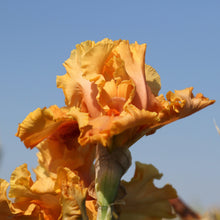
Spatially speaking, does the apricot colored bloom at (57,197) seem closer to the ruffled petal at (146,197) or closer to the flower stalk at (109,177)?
the ruffled petal at (146,197)

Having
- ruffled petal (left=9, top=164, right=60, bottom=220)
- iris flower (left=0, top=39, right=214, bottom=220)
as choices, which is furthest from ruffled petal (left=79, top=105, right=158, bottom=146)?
ruffled petal (left=9, top=164, right=60, bottom=220)

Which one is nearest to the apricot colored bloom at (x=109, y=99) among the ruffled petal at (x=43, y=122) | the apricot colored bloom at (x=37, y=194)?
the ruffled petal at (x=43, y=122)

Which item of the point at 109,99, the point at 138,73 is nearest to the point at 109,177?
the point at 109,99

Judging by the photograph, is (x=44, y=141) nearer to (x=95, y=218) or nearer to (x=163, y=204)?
(x=95, y=218)

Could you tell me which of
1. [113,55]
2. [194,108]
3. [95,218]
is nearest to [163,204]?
[95,218]

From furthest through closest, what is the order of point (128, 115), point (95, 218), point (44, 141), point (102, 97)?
point (44, 141), point (95, 218), point (102, 97), point (128, 115)

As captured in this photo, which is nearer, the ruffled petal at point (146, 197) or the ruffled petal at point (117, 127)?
the ruffled petal at point (117, 127)

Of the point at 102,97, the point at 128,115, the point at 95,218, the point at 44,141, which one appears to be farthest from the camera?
the point at 44,141
